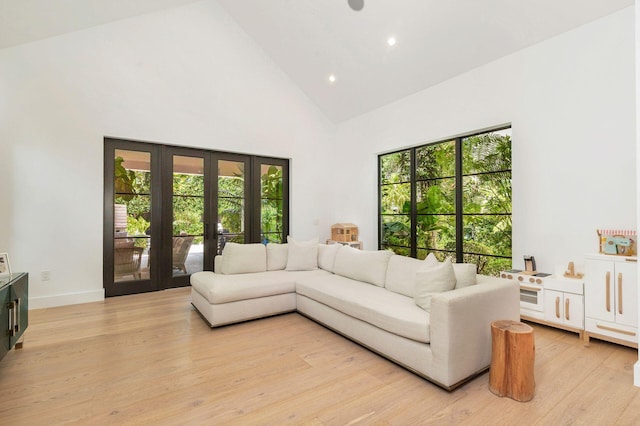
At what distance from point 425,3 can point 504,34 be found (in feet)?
3.23

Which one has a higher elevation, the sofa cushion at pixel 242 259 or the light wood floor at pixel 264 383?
the sofa cushion at pixel 242 259

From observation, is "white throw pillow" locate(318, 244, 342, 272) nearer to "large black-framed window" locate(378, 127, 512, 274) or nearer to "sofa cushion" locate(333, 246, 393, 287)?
"sofa cushion" locate(333, 246, 393, 287)

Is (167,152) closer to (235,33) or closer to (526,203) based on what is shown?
(235,33)

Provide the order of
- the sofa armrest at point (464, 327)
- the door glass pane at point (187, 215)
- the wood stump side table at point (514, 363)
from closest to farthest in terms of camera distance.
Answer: the wood stump side table at point (514, 363)
the sofa armrest at point (464, 327)
the door glass pane at point (187, 215)

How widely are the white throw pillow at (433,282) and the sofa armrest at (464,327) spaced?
0.19 m

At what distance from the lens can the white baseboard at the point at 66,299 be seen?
4.07 meters

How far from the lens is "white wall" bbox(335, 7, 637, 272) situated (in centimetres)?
310

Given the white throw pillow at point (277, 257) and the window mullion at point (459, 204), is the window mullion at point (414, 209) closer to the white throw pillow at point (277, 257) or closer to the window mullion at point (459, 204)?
the window mullion at point (459, 204)

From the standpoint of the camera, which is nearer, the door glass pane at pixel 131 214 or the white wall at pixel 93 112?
the white wall at pixel 93 112

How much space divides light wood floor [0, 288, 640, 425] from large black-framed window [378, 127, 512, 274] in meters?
1.34

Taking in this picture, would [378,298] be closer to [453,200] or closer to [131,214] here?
[453,200]

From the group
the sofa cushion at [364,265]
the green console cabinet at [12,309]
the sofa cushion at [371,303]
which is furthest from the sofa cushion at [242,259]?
the green console cabinet at [12,309]

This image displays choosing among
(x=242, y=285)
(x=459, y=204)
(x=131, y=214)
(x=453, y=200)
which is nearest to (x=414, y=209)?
(x=453, y=200)

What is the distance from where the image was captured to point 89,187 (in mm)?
4402
